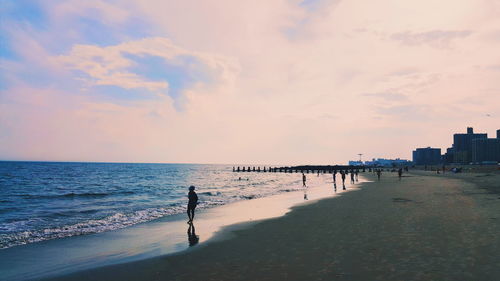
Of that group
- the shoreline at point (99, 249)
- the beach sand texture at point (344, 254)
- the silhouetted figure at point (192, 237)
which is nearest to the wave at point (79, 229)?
the shoreline at point (99, 249)

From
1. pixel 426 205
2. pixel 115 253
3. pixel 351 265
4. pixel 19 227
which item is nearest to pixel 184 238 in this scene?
pixel 115 253

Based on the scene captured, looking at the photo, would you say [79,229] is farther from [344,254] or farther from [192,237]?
[344,254]

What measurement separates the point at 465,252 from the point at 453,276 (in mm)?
2441

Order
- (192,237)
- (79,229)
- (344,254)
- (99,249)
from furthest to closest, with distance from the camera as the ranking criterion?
(79,229) → (192,237) → (99,249) → (344,254)

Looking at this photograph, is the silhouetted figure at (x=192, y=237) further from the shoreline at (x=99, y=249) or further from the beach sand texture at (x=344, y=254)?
the beach sand texture at (x=344, y=254)

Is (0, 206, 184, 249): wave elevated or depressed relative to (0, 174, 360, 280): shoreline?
depressed

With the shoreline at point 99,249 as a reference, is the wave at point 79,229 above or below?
below

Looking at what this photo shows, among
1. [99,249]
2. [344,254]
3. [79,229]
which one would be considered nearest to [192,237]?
[99,249]

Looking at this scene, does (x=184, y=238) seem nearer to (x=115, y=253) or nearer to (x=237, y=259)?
(x=115, y=253)

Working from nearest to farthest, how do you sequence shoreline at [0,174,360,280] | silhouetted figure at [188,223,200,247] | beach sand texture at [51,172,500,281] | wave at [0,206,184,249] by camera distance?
beach sand texture at [51,172,500,281] < shoreline at [0,174,360,280] < silhouetted figure at [188,223,200,247] < wave at [0,206,184,249]

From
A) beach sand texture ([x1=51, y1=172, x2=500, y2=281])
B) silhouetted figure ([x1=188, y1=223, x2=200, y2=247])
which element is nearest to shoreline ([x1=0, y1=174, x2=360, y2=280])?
silhouetted figure ([x1=188, y1=223, x2=200, y2=247])

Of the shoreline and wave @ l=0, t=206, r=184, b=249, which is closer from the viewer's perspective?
the shoreline

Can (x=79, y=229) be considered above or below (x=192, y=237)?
below

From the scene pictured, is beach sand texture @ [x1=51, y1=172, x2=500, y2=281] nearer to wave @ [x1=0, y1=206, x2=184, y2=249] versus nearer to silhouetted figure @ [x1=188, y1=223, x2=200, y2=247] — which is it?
silhouetted figure @ [x1=188, y1=223, x2=200, y2=247]
